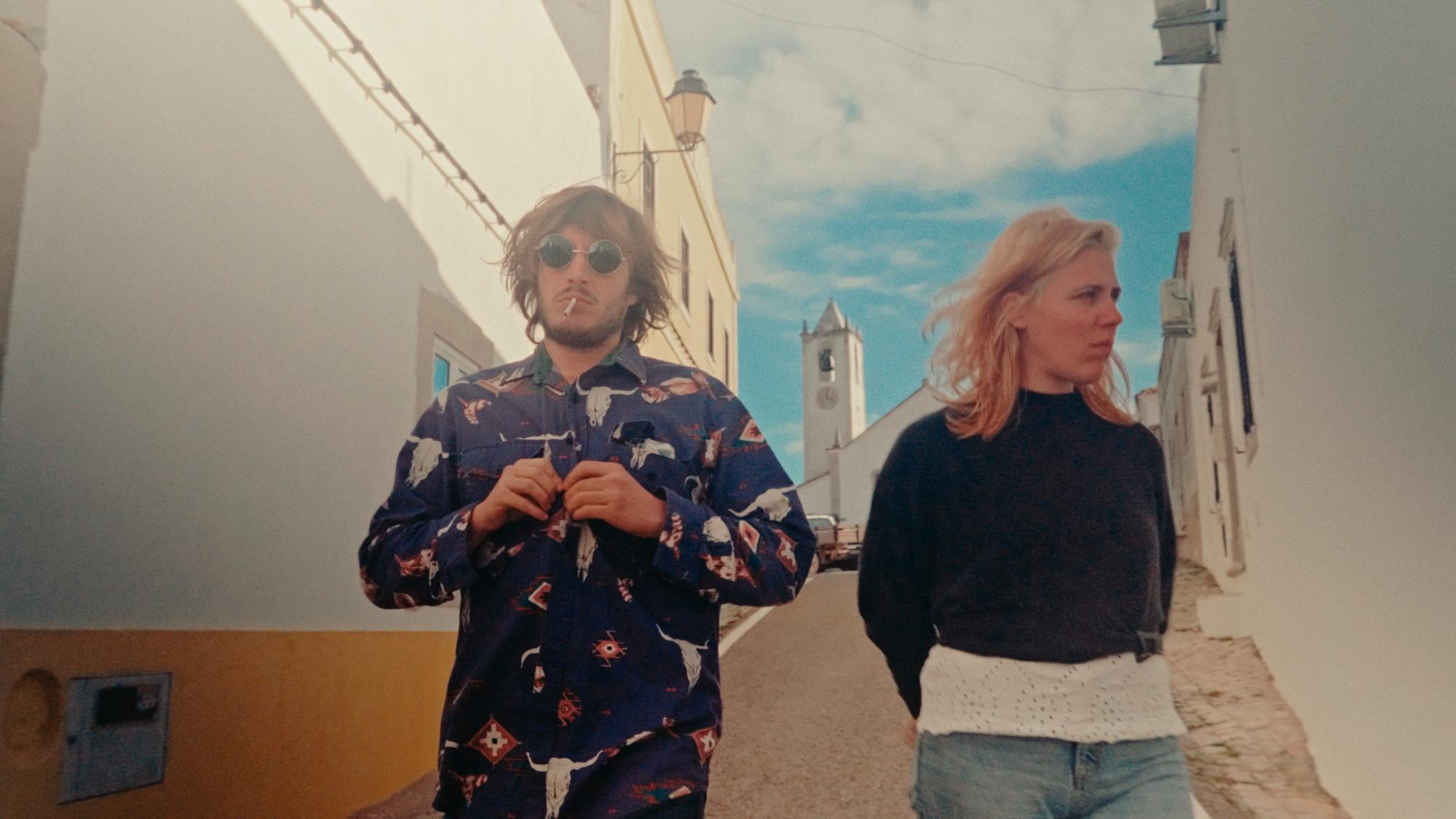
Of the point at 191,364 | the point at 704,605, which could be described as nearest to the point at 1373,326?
the point at 704,605

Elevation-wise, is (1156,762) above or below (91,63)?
below

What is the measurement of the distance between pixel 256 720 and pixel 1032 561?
2.65 metres

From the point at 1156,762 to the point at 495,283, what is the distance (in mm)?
6063

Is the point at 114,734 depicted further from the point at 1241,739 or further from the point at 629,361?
the point at 1241,739

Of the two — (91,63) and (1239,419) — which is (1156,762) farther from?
(1239,419)

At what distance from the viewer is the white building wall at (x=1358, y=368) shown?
3.68 meters

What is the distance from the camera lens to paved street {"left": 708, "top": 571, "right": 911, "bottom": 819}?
550cm

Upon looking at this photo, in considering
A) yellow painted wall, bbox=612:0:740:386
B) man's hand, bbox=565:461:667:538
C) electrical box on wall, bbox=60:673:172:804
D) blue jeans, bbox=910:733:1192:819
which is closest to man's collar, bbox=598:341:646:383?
man's hand, bbox=565:461:667:538

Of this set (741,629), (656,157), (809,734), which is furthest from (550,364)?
(656,157)

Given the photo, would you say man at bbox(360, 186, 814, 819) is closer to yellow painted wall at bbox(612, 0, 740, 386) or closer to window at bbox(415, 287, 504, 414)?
window at bbox(415, 287, 504, 414)

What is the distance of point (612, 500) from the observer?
6.60ft

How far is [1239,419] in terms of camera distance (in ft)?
29.7

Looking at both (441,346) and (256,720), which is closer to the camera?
(256,720)

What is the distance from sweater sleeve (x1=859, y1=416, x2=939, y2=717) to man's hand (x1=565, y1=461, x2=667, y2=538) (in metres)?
0.61
